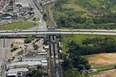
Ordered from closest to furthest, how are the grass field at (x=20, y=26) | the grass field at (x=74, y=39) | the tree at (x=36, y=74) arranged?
1. the tree at (x=36, y=74)
2. the grass field at (x=74, y=39)
3. the grass field at (x=20, y=26)

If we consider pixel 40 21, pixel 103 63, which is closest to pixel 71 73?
pixel 103 63

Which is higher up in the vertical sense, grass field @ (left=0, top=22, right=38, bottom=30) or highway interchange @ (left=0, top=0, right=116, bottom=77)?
grass field @ (left=0, top=22, right=38, bottom=30)

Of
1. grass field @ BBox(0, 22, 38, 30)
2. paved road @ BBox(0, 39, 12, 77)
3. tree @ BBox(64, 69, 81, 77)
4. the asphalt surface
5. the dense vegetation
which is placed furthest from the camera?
the dense vegetation

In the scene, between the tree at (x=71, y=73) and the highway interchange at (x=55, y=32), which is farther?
the highway interchange at (x=55, y=32)

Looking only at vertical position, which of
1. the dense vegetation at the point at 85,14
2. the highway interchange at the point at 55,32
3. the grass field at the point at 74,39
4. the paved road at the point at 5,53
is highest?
the dense vegetation at the point at 85,14

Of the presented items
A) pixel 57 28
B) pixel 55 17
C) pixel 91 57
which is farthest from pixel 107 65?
pixel 55 17

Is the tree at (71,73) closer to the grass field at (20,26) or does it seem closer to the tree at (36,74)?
the tree at (36,74)

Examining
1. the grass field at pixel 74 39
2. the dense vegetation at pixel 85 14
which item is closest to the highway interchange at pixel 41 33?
the grass field at pixel 74 39

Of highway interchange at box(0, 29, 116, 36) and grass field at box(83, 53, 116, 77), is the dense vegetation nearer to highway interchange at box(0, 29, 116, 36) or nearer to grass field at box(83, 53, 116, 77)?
highway interchange at box(0, 29, 116, 36)

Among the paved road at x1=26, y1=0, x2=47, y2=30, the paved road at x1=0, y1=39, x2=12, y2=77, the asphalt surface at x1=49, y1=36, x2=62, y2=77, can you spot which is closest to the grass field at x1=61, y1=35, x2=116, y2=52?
the asphalt surface at x1=49, y1=36, x2=62, y2=77
